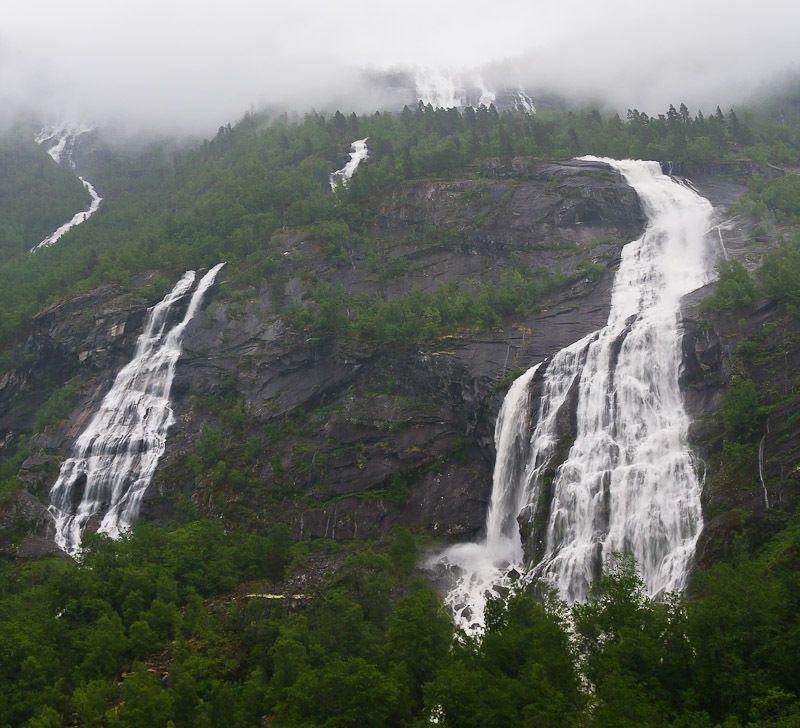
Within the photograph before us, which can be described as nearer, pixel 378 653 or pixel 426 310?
pixel 378 653

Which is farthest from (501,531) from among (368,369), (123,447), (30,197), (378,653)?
(30,197)

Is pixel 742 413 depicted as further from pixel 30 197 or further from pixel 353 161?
pixel 30 197

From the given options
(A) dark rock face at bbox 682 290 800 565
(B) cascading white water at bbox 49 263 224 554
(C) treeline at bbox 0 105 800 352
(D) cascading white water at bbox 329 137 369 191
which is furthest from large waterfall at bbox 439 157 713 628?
(D) cascading white water at bbox 329 137 369 191

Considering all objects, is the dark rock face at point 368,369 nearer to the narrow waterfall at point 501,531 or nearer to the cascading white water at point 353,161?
the narrow waterfall at point 501,531

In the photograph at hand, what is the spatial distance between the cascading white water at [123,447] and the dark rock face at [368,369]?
1257 millimetres

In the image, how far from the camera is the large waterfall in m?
44.1

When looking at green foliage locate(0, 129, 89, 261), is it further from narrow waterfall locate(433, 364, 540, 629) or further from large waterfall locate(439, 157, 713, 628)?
large waterfall locate(439, 157, 713, 628)

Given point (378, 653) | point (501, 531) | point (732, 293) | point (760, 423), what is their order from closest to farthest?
point (378, 653)
point (760, 423)
point (501, 531)
point (732, 293)

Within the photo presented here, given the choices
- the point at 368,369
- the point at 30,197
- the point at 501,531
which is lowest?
the point at 501,531

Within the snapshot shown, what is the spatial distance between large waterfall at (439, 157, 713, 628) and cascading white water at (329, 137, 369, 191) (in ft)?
178

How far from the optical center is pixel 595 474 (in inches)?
1916

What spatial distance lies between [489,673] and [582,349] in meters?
32.7

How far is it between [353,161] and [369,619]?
85.7 metres

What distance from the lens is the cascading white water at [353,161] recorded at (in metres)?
110
